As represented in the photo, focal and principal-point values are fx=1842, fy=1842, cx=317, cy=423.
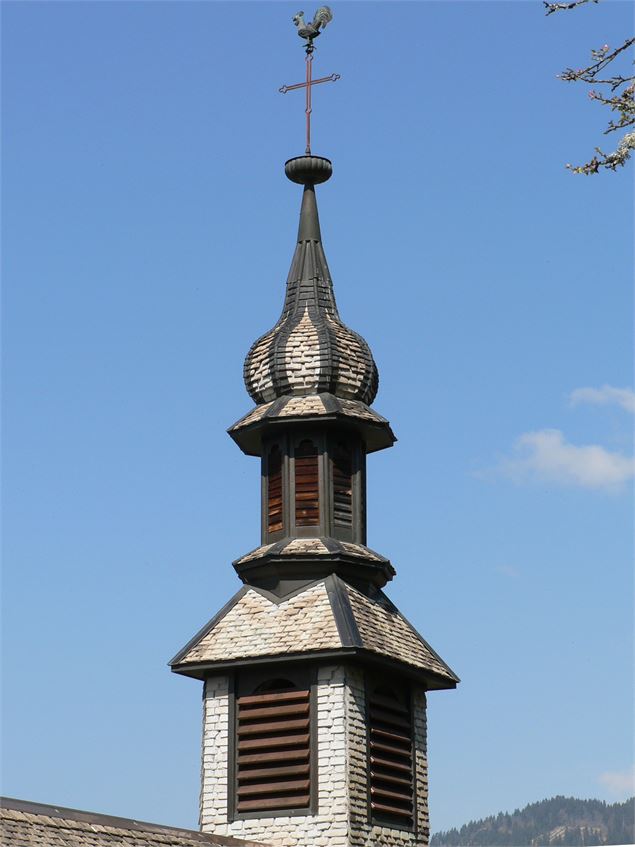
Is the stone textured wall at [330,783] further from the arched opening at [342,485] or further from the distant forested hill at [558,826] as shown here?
the distant forested hill at [558,826]

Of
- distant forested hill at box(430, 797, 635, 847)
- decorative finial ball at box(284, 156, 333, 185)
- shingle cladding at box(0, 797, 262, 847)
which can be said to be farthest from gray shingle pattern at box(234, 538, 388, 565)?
distant forested hill at box(430, 797, 635, 847)

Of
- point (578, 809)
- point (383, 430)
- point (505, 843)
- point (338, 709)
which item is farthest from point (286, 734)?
point (578, 809)

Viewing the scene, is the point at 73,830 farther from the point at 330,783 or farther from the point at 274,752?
the point at 274,752

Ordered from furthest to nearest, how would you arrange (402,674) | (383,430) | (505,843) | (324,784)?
(505,843) → (383,430) → (402,674) → (324,784)

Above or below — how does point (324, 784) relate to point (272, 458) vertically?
below

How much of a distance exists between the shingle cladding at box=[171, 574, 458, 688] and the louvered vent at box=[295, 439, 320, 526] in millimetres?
1314

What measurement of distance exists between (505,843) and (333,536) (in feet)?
363

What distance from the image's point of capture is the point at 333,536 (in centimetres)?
Answer: 3441

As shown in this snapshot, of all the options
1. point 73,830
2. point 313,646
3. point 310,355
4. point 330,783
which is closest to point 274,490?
point 310,355

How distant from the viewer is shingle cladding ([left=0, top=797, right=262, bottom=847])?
86.0 feet

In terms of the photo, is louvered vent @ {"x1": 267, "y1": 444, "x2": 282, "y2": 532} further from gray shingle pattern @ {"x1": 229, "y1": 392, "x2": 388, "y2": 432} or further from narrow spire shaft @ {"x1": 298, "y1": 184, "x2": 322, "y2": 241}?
narrow spire shaft @ {"x1": 298, "y1": 184, "x2": 322, "y2": 241}

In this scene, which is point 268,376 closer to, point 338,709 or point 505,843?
point 338,709

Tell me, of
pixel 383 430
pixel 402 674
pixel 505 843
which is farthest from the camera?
pixel 505 843

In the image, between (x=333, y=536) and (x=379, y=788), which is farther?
(x=333, y=536)
